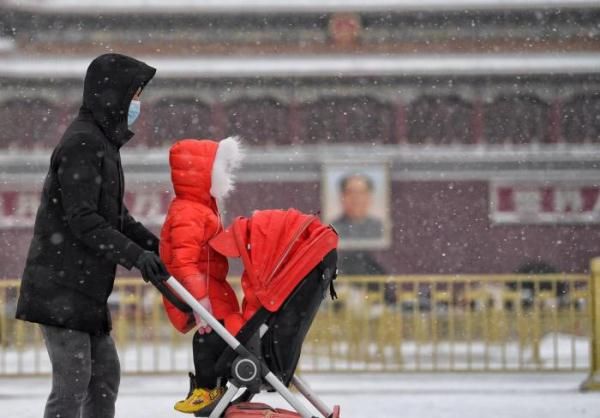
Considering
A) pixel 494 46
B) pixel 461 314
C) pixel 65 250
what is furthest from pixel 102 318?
pixel 494 46

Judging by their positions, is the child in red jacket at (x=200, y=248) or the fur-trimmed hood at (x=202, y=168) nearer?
the child in red jacket at (x=200, y=248)

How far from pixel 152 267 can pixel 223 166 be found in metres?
0.57

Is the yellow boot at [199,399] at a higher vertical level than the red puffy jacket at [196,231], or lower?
lower

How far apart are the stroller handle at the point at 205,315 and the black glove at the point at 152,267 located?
103 mm

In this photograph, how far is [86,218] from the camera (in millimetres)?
3646

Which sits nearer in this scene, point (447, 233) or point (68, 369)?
point (68, 369)

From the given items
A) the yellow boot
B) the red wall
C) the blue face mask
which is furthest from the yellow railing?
the red wall

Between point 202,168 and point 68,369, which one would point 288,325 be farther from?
point 68,369

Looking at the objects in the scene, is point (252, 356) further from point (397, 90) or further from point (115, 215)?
point (397, 90)

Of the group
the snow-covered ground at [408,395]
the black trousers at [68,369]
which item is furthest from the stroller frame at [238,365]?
the snow-covered ground at [408,395]

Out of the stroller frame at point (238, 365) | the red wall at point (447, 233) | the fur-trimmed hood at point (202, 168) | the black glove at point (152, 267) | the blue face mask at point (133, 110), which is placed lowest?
the red wall at point (447, 233)

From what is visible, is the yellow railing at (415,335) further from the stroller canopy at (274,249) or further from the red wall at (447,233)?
the red wall at (447,233)

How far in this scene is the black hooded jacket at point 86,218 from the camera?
366 centimetres

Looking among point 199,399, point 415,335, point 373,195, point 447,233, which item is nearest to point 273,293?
point 199,399
